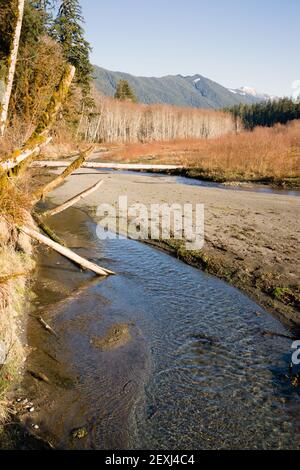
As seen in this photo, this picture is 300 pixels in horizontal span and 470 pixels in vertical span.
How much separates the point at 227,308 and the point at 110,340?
2.87m

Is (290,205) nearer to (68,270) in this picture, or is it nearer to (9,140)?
(68,270)

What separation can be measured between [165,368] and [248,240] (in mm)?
7374

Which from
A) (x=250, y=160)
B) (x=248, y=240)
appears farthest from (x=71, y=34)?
(x=248, y=240)

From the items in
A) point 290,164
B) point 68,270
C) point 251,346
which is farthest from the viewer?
point 290,164

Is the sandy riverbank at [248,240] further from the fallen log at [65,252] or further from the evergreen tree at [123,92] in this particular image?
the evergreen tree at [123,92]

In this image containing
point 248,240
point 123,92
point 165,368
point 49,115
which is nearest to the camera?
point 165,368

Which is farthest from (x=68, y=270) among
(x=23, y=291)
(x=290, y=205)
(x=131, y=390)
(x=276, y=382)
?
(x=290, y=205)

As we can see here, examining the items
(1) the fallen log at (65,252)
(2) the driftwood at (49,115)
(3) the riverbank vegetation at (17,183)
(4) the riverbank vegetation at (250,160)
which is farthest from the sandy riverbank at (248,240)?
(4) the riverbank vegetation at (250,160)

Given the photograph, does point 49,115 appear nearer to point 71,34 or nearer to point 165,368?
point 165,368

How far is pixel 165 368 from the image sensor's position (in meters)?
5.81

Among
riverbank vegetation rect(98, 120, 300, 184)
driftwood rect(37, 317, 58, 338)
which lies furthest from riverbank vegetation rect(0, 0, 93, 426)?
riverbank vegetation rect(98, 120, 300, 184)

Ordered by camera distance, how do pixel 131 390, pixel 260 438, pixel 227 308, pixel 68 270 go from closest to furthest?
pixel 260 438 < pixel 131 390 < pixel 227 308 < pixel 68 270

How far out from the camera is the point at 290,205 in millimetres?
18609

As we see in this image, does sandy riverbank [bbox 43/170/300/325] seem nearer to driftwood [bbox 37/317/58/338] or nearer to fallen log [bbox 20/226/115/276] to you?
fallen log [bbox 20/226/115/276]
